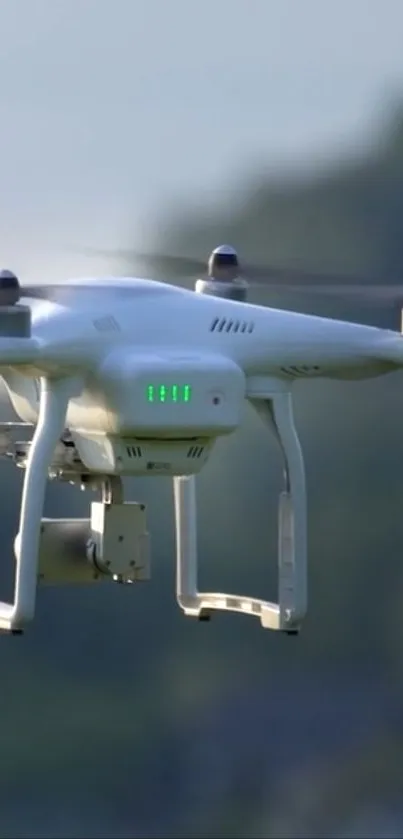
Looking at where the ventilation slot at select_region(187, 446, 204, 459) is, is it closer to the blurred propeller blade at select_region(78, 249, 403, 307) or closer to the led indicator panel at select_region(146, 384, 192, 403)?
the led indicator panel at select_region(146, 384, 192, 403)

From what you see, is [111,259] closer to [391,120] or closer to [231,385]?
[231,385]

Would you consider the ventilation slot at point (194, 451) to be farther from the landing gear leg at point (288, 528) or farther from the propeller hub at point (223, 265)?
the propeller hub at point (223, 265)

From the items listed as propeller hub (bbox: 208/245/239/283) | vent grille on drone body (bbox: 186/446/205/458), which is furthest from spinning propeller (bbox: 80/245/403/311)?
vent grille on drone body (bbox: 186/446/205/458)

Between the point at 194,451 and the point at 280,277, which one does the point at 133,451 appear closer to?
the point at 194,451

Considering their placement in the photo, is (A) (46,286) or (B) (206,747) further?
(B) (206,747)

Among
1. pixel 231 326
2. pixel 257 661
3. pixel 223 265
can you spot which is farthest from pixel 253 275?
pixel 257 661

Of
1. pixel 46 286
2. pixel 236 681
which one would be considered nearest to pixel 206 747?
pixel 236 681

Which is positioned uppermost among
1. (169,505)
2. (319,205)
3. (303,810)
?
(319,205)
